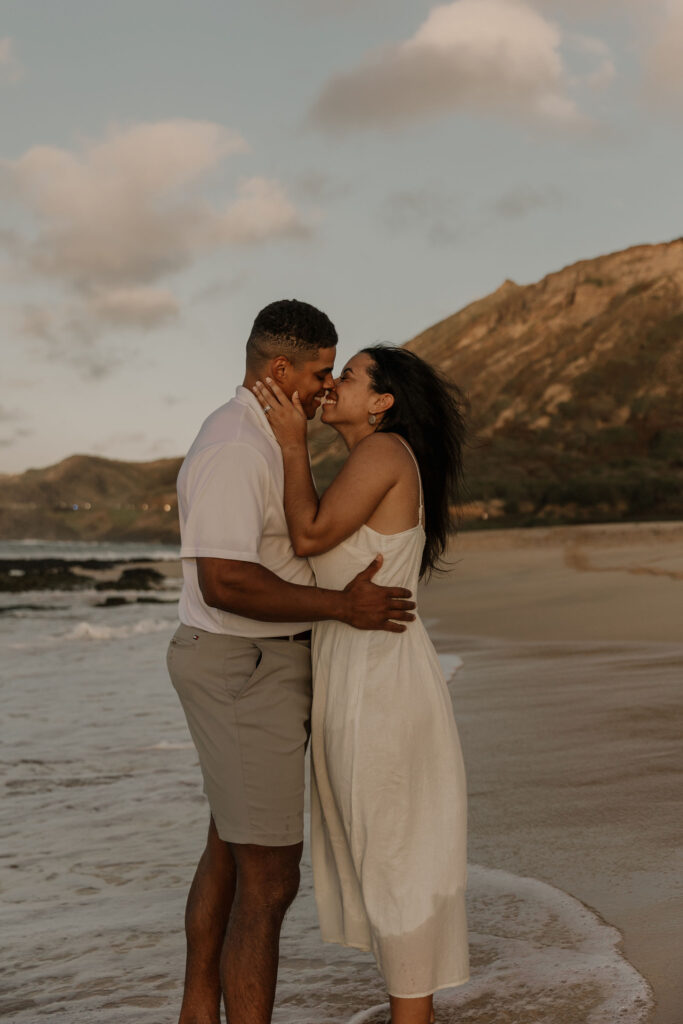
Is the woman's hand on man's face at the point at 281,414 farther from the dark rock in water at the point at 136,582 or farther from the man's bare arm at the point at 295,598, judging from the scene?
the dark rock in water at the point at 136,582

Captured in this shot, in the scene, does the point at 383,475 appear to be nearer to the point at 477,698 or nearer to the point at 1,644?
the point at 477,698

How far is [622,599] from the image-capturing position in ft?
44.3

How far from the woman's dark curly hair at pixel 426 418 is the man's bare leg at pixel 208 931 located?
105 centimetres

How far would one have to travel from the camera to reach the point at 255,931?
9.30 feet

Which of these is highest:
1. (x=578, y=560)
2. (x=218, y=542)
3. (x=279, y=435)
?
(x=279, y=435)

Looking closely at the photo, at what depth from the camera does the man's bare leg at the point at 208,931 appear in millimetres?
3064

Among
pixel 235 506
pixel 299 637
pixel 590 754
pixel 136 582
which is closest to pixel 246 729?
pixel 299 637

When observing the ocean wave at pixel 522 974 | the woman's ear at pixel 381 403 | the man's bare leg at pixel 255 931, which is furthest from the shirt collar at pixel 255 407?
the ocean wave at pixel 522 974

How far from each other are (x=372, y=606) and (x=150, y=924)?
1.81 m

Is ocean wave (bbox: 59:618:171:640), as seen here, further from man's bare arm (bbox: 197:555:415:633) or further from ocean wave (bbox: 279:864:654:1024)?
man's bare arm (bbox: 197:555:415:633)

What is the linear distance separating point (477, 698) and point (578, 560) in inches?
554

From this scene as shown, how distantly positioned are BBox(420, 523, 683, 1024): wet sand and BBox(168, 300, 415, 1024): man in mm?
1136

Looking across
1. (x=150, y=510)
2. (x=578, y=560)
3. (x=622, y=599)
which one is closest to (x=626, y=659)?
(x=622, y=599)

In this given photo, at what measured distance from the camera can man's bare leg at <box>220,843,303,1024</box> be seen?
2807mm
